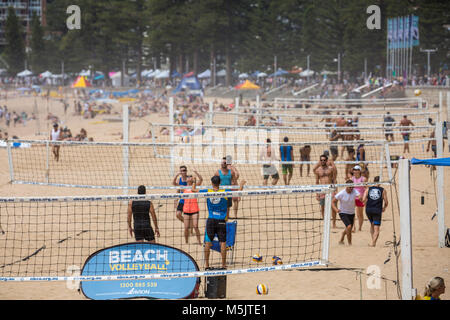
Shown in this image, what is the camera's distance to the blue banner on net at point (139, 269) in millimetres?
7555

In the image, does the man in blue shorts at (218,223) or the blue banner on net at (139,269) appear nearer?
the blue banner on net at (139,269)

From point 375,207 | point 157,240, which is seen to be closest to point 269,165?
point 375,207

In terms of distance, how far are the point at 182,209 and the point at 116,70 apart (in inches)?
2971

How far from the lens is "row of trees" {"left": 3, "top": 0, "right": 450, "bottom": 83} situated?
55531mm

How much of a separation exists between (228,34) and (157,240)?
62812mm

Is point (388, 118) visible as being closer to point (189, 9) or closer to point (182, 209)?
point (182, 209)

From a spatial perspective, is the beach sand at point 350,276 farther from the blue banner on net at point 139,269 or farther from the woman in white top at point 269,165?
the woman in white top at point 269,165

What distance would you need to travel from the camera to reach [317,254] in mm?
10062

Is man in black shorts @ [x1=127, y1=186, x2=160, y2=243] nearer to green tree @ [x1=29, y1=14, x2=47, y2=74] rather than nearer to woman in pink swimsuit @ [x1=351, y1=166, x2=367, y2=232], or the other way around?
woman in pink swimsuit @ [x1=351, y1=166, x2=367, y2=232]

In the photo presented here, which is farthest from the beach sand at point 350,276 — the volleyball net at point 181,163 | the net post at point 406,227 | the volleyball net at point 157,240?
the volleyball net at point 181,163

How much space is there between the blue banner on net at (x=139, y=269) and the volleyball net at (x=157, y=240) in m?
0.01

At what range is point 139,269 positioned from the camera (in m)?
7.61

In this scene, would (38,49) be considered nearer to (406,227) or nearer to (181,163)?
(181,163)

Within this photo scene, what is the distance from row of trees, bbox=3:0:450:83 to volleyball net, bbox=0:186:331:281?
4345 cm
